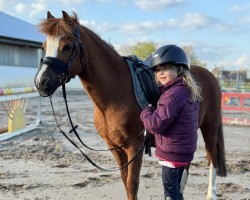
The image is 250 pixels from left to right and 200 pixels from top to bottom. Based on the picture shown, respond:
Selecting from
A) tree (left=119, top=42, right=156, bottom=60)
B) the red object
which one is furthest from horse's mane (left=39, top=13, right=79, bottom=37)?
tree (left=119, top=42, right=156, bottom=60)

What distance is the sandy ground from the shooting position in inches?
173

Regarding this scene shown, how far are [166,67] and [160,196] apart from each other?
210 cm

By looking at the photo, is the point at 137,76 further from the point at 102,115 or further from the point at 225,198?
the point at 225,198

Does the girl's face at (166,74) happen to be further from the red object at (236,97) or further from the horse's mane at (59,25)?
the red object at (236,97)

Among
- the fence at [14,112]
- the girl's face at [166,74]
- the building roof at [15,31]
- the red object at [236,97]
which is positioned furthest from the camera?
the building roof at [15,31]

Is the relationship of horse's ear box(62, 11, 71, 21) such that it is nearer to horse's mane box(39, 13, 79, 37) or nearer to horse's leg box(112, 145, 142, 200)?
horse's mane box(39, 13, 79, 37)

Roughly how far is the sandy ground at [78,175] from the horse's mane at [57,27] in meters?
2.11

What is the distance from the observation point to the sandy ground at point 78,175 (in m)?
4.39

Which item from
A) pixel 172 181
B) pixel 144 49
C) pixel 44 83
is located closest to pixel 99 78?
pixel 44 83

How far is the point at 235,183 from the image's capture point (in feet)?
15.8

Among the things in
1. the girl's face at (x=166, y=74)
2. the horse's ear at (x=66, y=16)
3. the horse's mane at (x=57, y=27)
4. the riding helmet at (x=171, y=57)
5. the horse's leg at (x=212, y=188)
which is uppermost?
the horse's ear at (x=66, y=16)

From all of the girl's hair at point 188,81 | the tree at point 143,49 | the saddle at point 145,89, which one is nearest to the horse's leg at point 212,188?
the saddle at point 145,89

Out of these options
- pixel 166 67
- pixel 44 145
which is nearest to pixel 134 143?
pixel 166 67

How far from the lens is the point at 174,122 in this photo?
8.83 ft
